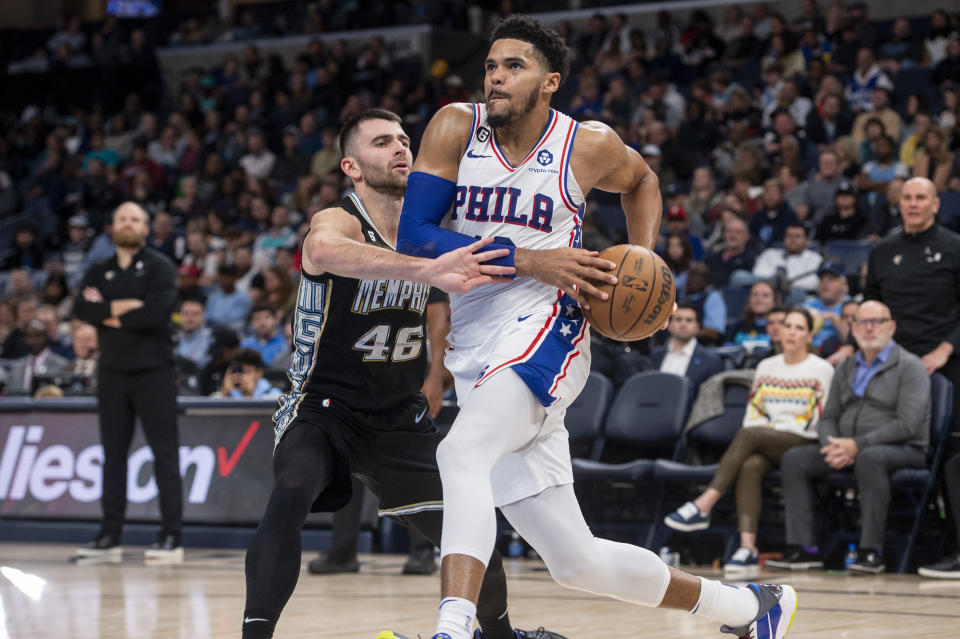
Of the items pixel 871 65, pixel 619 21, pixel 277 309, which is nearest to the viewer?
pixel 277 309

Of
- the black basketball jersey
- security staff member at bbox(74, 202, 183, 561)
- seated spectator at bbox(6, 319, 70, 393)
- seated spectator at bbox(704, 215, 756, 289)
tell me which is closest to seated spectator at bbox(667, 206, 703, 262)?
seated spectator at bbox(704, 215, 756, 289)

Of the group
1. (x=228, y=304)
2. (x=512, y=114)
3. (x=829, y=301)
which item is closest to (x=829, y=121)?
(x=829, y=301)

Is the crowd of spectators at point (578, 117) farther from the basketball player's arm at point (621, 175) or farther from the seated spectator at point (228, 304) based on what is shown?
the basketball player's arm at point (621, 175)

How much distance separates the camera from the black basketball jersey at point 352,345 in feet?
15.0

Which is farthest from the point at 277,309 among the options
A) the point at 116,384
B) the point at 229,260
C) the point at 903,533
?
the point at 903,533

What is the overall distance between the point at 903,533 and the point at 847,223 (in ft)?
14.7

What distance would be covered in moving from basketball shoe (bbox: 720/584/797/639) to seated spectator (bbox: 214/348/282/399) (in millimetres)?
6436

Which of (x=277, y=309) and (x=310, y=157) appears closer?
(x=277, y=309)

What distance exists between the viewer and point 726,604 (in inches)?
171

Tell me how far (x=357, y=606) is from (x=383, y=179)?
2663 mm

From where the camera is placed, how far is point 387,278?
4082mm

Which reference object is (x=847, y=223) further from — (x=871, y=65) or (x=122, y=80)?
(x=122, y=80)

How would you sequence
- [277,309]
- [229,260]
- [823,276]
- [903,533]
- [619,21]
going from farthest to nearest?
[619,21] → [229,260] → [277,309] → [823,276] → [903,533]

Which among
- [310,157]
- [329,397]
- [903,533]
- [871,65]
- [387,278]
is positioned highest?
[871,65]
